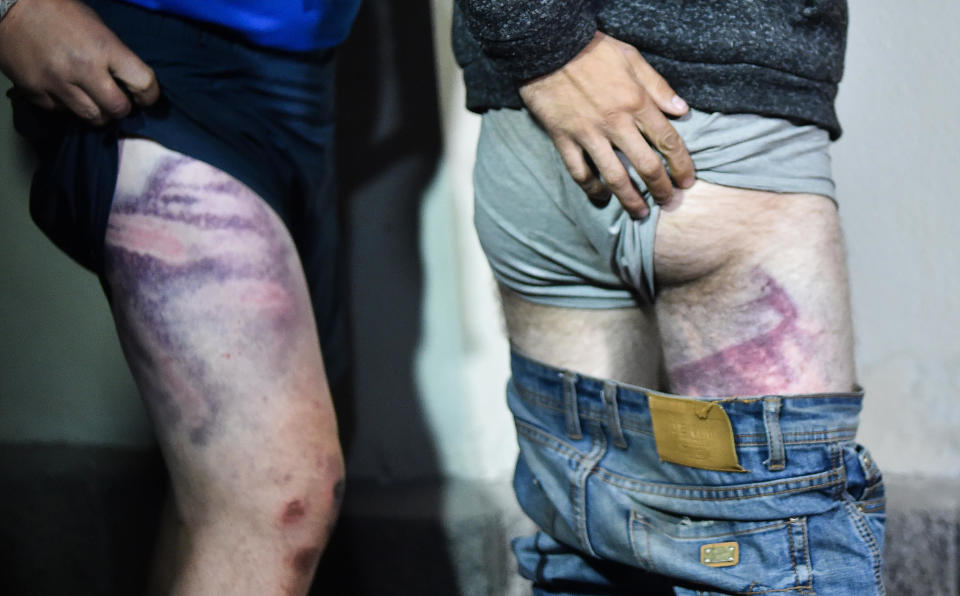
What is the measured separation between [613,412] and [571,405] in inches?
Result: 2.4

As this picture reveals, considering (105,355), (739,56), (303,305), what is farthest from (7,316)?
(739,56)

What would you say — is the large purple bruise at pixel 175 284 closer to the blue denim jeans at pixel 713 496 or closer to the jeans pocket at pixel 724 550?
the blue denim jeans at pixel 713 496

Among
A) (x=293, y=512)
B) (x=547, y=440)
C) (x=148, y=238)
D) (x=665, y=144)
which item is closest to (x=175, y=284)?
(x=148, y=238)

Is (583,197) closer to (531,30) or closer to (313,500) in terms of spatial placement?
(531,30)

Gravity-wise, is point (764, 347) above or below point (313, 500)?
above

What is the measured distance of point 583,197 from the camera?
96 centimetres

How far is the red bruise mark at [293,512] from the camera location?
1.06m

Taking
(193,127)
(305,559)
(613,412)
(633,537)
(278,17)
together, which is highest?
(278,17)

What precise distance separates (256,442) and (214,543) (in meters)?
0.12

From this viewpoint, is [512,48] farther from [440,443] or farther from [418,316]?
[440,443]

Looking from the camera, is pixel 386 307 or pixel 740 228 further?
pixel 386 307

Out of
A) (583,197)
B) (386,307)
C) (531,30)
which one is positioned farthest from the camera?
(386,307)

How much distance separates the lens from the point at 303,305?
1.14 metres

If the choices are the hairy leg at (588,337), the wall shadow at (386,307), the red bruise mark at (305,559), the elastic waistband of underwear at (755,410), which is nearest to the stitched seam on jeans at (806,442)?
→ the elastic waistband of underwear at (755,410)
